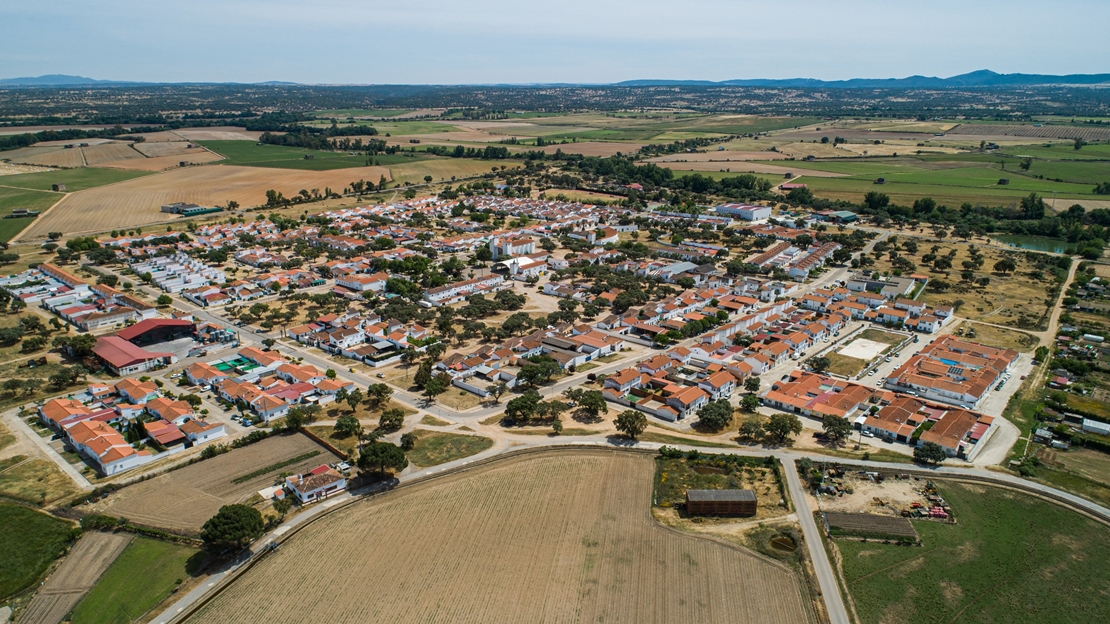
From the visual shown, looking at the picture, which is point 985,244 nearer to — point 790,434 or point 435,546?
point 790,434

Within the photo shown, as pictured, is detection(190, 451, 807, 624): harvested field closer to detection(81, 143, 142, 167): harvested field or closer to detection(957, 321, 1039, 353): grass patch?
detection(957, 321, 1039, 353): grass patch

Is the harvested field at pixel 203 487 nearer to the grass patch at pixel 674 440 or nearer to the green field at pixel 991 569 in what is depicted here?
the grass patch at pixel 674 440

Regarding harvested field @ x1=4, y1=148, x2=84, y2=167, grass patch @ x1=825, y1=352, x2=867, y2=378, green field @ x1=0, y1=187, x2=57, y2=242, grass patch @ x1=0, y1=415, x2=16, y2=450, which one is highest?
harvested field @ x1=4, y1=148, x2=84, y2=167

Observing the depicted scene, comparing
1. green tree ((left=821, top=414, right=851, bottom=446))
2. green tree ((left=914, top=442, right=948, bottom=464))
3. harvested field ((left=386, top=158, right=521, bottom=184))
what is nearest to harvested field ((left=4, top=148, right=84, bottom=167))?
harvested field ((left=386, top=158, right=521, bottom=184))

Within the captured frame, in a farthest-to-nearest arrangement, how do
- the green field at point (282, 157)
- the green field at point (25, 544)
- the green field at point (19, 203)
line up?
the green field at point (282, 157)
the green field at point (19, 203)
the green field at point (25, 544)

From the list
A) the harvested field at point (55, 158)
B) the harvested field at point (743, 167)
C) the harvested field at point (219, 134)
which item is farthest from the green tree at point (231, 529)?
the harvested field at point (219, 134)

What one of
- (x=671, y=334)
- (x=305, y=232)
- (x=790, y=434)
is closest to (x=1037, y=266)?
(x=671, y=334)

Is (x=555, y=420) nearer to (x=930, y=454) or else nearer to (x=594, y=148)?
(x=930, y=454)
